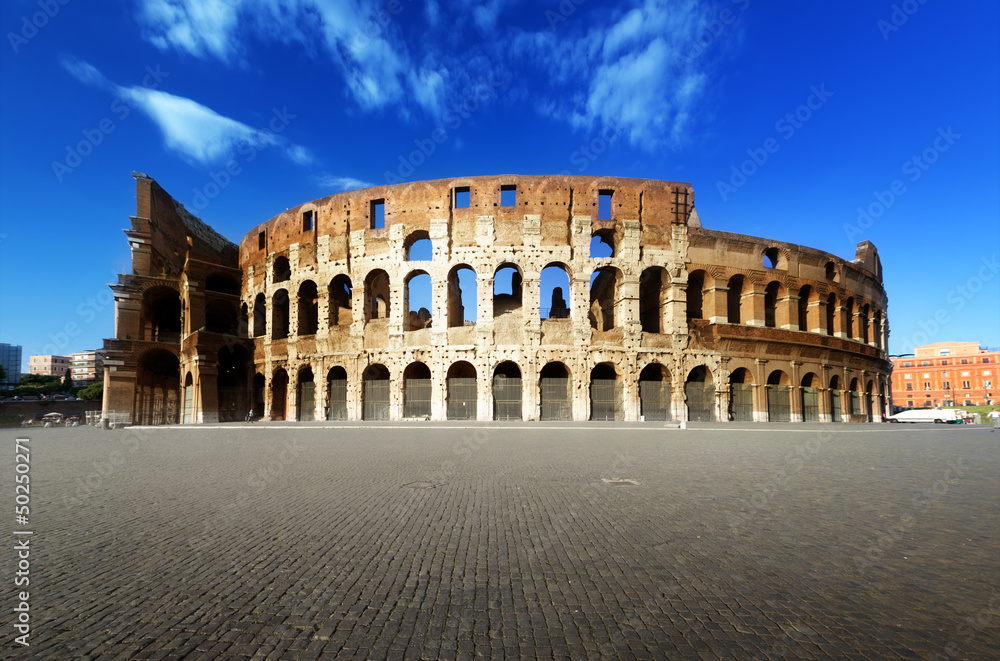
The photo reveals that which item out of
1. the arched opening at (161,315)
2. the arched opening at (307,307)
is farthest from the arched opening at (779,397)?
A: the arched opening at (161,315)

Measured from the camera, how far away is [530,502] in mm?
5910

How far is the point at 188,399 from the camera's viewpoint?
29.8 metres

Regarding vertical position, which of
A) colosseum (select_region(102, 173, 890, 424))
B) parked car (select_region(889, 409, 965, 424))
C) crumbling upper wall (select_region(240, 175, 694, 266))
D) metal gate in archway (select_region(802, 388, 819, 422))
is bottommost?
parked car (select_region(889, 409, 965, 424))

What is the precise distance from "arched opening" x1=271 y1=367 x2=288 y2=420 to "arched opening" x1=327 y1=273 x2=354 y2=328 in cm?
463

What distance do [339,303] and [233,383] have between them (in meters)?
9.88

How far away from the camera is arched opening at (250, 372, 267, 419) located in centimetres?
2978

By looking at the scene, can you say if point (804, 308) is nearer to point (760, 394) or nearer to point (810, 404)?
point (810, 404)

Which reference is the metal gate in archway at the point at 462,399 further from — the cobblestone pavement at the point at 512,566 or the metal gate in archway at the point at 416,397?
the cobblestone pavement at the point at 512,566

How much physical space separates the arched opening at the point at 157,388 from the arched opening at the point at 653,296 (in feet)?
99.3

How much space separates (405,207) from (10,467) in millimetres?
19798

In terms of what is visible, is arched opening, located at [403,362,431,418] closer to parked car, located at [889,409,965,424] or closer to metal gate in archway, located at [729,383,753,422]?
metal gate in archway, located at [729,383,753,422]

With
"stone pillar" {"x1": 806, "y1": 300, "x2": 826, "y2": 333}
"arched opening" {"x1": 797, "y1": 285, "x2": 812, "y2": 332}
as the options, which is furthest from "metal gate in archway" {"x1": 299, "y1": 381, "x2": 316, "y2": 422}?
"stone pillar" {"x1": 806, "y1": 300, "x2": 826, "y2": 333}

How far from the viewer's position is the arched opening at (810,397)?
94.6 feet

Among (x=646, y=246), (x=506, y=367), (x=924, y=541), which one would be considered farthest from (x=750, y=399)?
(x=924, y=541)
